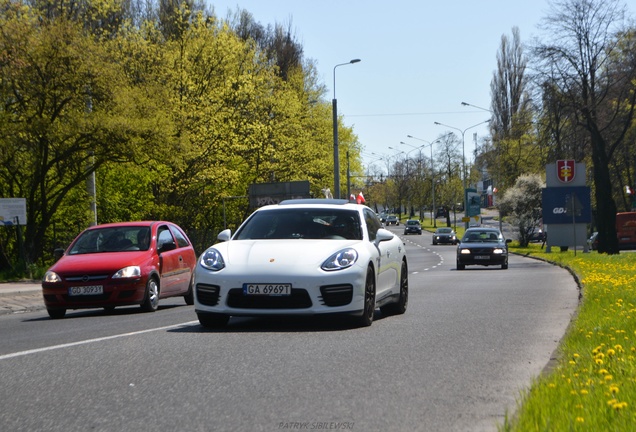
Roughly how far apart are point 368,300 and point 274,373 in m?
4.06

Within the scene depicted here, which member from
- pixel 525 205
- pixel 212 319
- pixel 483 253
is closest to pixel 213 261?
pixel 212 319

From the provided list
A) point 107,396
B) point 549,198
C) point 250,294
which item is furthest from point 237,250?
point 549,198

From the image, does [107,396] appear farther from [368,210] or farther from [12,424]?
[368,210]

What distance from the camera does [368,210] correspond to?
13836 mm

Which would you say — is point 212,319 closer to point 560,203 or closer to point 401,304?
point 401,304

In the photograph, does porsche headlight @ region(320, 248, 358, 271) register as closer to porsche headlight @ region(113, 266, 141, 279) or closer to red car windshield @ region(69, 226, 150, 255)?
porsche headlight @ region(113, 266, 141, 279)

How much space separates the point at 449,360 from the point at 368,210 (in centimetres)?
509

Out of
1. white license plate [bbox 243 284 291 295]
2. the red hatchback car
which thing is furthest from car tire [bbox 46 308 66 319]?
white license plate [bbox 243 284 291 295]

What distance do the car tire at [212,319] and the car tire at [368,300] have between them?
1.47 meters

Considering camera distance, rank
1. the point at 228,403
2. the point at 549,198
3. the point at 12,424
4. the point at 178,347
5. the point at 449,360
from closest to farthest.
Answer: the point at 12,424
the point at 228,403
the point at 449,360
the point at 178,347
the point at 549,198

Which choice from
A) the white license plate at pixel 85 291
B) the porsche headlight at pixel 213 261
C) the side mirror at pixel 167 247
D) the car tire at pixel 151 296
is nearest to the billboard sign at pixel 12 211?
the side mirror at pixel 167 247

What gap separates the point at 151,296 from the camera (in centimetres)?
1691

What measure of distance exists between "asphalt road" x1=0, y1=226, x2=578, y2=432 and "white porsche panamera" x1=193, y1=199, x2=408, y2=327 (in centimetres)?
28

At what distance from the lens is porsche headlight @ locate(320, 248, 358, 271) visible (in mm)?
11602
